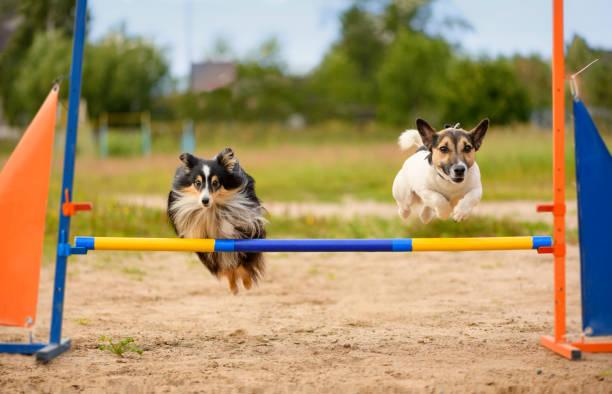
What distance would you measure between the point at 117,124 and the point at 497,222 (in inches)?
1079

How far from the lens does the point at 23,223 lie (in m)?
4.75

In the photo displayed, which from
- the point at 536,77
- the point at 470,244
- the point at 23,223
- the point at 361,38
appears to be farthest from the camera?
the point at 361,38

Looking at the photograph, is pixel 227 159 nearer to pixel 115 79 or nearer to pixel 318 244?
pixel 318 244

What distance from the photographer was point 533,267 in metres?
8.12

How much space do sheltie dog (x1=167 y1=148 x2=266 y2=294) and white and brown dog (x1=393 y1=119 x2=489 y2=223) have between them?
1106 millimetres

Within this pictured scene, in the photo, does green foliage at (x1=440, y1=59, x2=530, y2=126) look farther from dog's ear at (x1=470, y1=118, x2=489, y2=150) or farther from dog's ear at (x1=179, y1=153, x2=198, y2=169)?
dog's ear at (x1=179, y1=153, x2=198, y2=169)

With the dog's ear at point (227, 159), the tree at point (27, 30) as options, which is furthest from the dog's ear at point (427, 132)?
the tree at point (27, 30)

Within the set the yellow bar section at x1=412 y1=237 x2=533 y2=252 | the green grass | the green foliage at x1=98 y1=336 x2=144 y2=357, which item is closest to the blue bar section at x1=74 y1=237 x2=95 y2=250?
the green foliage at x1=98 y1=336 x2=144 y2=357

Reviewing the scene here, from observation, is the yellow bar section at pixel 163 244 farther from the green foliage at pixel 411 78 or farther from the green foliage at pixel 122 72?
the green foliage at pixel 122 72

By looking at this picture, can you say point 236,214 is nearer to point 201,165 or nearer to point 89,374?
point 201,165

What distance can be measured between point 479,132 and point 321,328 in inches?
78.4


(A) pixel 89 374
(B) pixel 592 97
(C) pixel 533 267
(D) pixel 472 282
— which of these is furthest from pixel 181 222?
(B) pixel 592 97

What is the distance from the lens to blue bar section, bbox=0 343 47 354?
4.81m

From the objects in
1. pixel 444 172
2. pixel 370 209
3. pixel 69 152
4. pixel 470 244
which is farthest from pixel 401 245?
pixel 370 209
